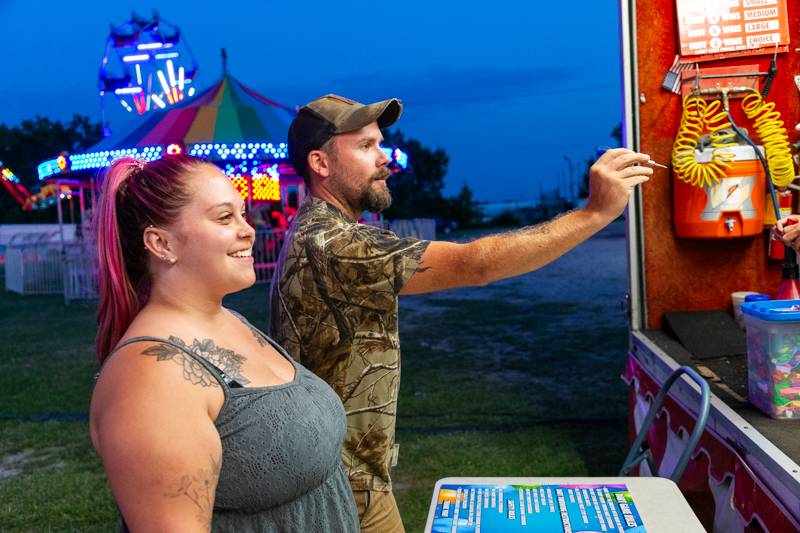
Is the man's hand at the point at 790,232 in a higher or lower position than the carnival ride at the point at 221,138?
lower

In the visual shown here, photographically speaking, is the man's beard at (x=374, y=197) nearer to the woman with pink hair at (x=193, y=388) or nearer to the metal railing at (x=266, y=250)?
the woman with pink hair at (x=193, y=388)

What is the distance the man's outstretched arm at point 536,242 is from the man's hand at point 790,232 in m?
1.00

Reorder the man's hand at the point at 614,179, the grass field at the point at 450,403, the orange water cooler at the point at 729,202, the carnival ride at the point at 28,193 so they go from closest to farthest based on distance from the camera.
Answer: the man's hand at the point at 614,179, the orange water cooler at the point at 729,202, the grass field at the point at 450,403, the carnival ride at the point at 28,193

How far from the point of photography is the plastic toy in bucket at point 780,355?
2.44 metres

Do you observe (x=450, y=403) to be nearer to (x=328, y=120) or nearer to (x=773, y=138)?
(x=773, y=138)

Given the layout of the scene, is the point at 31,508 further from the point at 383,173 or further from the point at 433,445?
the point at 383,173

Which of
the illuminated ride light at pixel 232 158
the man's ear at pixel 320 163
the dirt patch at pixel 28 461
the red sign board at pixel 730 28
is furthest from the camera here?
the illuminated ride light at pixel 232 158

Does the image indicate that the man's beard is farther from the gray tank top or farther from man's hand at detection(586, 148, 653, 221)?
the gray tank top

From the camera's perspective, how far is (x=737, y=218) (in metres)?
3.68

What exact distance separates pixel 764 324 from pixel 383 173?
4.29 feet

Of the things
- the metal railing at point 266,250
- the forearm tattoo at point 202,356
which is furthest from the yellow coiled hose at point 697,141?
the metal railing at point 266,250

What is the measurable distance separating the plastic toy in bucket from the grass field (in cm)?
257

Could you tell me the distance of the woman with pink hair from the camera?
4.64 feet

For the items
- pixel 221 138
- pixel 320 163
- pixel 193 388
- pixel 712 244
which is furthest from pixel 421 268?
pixel 221 138
